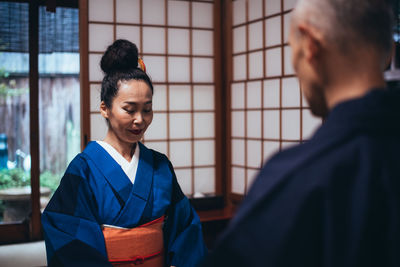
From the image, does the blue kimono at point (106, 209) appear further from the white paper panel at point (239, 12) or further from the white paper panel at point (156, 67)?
the white paper panel at point (239, 12)

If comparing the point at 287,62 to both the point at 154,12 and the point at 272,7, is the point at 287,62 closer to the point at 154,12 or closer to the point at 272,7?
the point at 272,7

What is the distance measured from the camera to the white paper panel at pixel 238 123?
429 centimetres

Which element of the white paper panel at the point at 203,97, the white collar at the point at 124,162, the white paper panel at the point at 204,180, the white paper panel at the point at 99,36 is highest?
the white paper panel at the point at 99,36

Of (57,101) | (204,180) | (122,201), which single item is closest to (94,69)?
(204,180)

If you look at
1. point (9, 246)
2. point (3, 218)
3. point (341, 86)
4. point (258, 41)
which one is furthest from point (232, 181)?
point (341, 86)

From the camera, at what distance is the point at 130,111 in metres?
1.69

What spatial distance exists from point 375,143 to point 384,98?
7cm

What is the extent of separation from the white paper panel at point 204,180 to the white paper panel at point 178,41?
1.37m

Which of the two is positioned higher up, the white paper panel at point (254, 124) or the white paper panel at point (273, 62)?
the white paper panel at point (273, 62)

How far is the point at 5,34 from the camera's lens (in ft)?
16.4

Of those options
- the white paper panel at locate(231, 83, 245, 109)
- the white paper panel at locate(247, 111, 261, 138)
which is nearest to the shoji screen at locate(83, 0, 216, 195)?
the white paper panel at locate(231, 83, 245, 109)

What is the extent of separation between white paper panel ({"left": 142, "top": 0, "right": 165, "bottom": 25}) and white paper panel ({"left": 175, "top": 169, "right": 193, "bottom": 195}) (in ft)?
5.51

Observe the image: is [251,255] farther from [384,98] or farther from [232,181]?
[232,181]

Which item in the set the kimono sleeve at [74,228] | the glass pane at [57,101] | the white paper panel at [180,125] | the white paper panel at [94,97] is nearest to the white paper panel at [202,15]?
Result: the white paper panel at [180,125]
